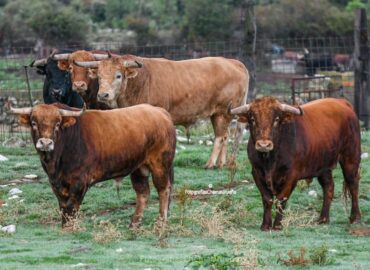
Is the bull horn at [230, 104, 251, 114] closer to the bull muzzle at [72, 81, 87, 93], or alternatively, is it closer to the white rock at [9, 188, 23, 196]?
the white rock at [9, 188, 23, 196]

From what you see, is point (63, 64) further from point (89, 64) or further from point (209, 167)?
point (209, 167)

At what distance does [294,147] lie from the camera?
1394 cm

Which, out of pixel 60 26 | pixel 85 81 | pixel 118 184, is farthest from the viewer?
pixel 60 26

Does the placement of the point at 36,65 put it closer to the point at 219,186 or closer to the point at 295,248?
the point at 219,186

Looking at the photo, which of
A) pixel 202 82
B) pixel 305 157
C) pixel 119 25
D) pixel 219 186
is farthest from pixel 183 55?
pixel 119 25

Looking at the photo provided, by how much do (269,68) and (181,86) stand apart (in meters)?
18.7

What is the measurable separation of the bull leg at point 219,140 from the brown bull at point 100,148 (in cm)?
434

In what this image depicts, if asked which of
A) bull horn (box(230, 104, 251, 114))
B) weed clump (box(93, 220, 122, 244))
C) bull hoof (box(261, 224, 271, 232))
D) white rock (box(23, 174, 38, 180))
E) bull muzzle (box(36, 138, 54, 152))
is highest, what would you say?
bull horn (box(230, 104, 251, 114))

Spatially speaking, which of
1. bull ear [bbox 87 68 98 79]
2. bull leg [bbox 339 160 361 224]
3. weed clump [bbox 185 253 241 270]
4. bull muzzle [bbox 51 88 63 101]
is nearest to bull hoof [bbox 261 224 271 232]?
bull leg [bbox 339 160 361 224]

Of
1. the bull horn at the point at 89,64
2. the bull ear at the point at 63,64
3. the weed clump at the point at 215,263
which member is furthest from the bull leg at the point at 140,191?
the bull ear at the point at 63,64

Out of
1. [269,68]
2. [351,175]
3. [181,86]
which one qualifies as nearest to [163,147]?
[351,175]

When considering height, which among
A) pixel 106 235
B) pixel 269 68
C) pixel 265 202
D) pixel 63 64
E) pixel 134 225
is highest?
pixel 63 64

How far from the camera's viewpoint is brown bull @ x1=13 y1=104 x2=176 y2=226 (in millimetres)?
13203

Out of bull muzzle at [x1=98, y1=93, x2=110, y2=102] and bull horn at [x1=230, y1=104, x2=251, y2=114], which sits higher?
bull horn at [x1=230, y1=104, x2=251, y2=114]
